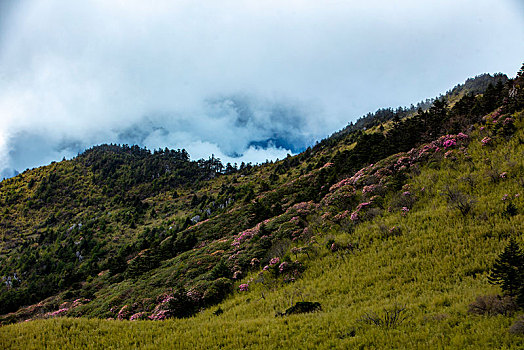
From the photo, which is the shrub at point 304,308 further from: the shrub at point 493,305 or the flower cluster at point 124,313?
the flower cluster at point 124,313

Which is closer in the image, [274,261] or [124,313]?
[274,261]

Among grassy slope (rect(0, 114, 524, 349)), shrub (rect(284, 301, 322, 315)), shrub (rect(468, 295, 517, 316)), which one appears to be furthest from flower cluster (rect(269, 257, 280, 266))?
shrub (rect(468, 295, 517, 316))

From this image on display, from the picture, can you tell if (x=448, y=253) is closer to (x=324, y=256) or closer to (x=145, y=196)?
(x=324, y=256)

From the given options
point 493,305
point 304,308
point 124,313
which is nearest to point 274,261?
point 304,308

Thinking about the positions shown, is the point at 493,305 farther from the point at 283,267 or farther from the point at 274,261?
the point at 274,261

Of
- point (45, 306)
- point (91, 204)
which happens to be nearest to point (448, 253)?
point (45, 306)

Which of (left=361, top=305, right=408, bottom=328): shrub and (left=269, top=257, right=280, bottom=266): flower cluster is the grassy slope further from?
(left=269, top=257, right=280, bottom=266): flower cluster

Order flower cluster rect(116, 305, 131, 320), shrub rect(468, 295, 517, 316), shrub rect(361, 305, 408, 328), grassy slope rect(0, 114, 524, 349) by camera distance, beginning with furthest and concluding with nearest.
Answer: flower cluster rect(116, 305, 131, 320), shrub rect(361, 305, 408, 328), grassy slope rect(0, 114, 524, 349), shrub rect(468, 295, 517, 316)

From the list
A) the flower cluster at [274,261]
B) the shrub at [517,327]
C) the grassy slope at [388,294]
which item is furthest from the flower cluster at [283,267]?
the shrub at [517,327]

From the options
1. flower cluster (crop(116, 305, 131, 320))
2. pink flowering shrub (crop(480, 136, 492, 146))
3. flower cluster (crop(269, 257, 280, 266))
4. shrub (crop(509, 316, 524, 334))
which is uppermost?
pink flowering shrub (crop(480, 136, 492, 146))

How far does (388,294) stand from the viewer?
1078cm

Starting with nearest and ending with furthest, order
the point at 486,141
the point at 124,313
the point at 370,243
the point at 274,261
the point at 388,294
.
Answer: the point at 388,294 → the point at 370,243 → the point at 274,261 → the point at 124,313 → the point at 486,141

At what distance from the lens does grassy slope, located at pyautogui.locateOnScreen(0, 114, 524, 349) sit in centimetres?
718

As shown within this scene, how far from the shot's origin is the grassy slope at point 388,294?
718 centimetres
